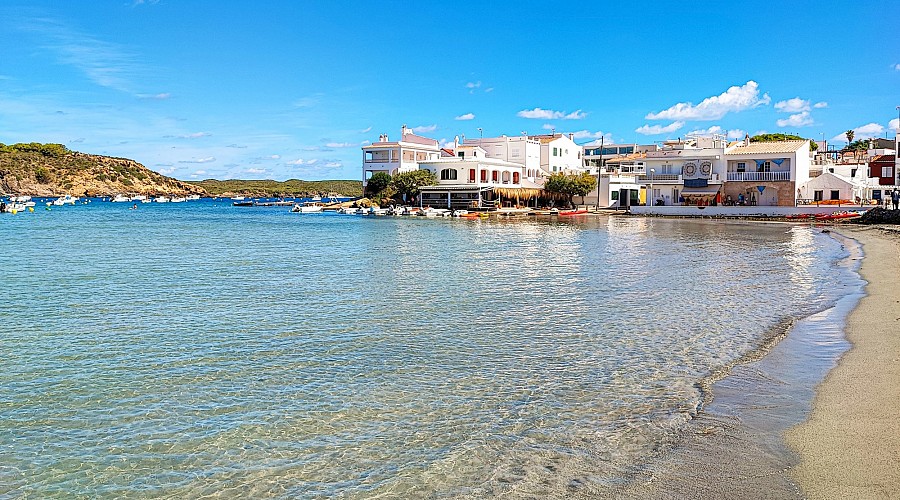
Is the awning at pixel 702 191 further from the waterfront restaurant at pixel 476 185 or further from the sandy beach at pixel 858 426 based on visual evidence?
the sandy beach at pixel 858 426

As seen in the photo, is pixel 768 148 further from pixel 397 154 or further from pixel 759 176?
pixel 397 154

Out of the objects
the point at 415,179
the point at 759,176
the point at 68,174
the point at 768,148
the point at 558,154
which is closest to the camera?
the point at 759,176

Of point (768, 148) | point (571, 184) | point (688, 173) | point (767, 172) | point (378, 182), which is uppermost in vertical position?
point (768, 148)

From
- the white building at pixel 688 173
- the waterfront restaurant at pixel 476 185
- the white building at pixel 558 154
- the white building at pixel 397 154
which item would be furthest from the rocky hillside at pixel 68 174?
the white building at pixel 688 173

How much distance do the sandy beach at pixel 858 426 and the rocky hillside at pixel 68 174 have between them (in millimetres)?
162565

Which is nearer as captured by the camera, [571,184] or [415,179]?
[415,179]

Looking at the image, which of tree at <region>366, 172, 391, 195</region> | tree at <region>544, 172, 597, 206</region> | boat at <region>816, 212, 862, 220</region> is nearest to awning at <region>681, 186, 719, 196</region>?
tree at <region>544, 172, 597, 206</region>

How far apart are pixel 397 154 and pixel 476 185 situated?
1237 centimetres

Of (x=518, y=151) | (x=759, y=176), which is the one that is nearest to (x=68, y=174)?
(x=518, y=151)

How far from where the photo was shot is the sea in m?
6.33

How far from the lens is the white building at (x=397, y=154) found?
8194cm

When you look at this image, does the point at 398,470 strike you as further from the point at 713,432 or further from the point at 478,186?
the point at 478,186

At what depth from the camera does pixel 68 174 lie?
151875 mm

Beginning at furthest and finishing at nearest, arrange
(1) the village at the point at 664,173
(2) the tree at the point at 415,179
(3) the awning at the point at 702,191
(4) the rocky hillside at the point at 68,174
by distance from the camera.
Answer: (4) the rocky hillside at the point at 68,174
(2) the tree at the point at 415,179
(3) the awning at the point at 702,191
(1) the village at the point at 664,173
